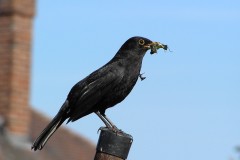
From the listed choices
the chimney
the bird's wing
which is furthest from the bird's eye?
the chimney

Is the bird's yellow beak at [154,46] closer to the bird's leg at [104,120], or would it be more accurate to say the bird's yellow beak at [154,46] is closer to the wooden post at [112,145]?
the bird's leg at [104,120]

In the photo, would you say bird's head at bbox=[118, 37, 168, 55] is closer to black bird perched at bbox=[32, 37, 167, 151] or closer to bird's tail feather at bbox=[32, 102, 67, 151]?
black bird perched at bbox=[32, 37, 167, 151]

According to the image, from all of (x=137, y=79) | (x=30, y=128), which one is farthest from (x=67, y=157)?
(x=137, y=79)

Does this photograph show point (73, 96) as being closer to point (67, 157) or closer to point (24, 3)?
point (24, 3)

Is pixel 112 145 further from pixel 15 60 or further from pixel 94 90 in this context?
pixel 15 60

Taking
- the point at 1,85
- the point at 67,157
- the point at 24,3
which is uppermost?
the point at 24,3

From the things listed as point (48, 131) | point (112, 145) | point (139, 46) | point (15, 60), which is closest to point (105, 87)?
point (139, 46)
